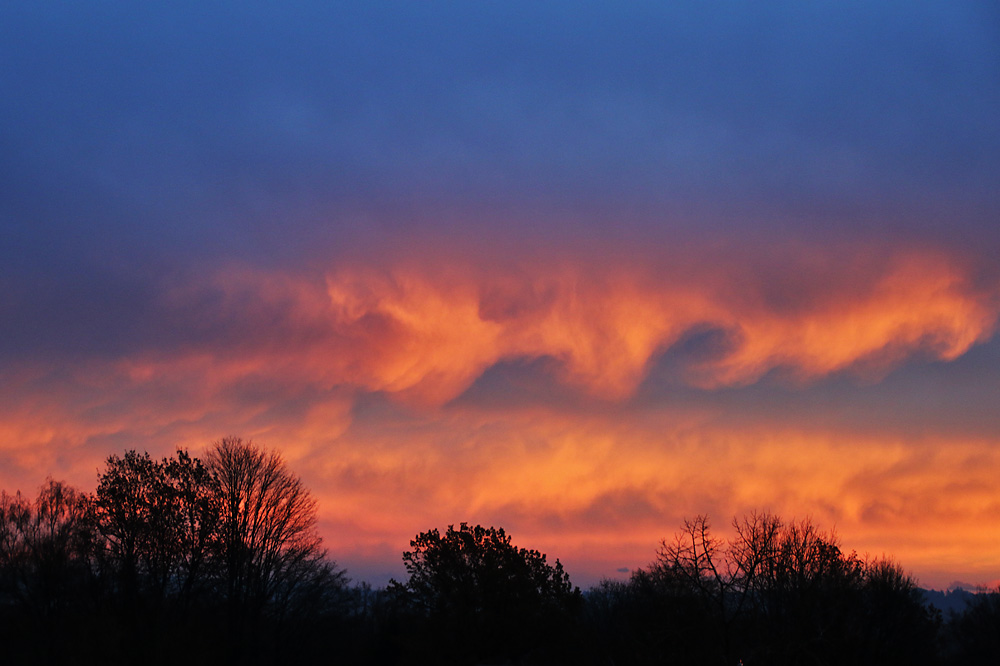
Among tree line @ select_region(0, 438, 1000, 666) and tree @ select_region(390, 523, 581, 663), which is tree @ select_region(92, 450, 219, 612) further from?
tree @ select_region(390, 523, 581, 663)

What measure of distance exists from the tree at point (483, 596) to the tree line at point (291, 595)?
11cm

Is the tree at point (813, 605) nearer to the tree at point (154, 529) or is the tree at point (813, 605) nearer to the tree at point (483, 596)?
the tree at point (483, 596)

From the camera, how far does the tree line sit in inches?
1770

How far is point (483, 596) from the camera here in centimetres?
6116

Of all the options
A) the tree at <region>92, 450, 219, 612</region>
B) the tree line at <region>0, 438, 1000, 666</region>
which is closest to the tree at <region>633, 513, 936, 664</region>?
the tree line at <region>0, 438, 1000, 666</region>

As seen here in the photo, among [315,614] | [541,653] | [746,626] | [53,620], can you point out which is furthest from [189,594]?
[746,626]

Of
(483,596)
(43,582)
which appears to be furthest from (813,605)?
(43,582)

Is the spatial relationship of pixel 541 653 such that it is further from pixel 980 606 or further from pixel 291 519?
pixel 980 606

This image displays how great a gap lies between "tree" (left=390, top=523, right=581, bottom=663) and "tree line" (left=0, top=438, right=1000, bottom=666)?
107 millimetres

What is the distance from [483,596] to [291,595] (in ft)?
54.2

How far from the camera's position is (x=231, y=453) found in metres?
59.1

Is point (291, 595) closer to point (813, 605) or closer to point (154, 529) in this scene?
point (154, 529)

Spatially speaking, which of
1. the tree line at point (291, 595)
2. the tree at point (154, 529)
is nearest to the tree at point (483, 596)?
the tree line at point (291, 595)

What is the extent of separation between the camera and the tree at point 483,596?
59906 millimetres
